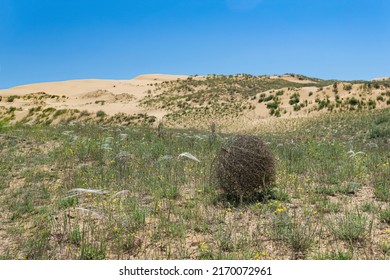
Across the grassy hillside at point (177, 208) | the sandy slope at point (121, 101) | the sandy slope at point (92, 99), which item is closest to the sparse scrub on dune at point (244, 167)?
the grassy hillside at point (177, 208)

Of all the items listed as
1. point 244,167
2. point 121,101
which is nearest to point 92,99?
point 121,101

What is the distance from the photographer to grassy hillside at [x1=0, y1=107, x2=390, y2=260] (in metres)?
4.03

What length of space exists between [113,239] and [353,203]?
3852mm

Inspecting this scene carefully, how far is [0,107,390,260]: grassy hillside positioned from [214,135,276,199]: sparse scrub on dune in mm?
225

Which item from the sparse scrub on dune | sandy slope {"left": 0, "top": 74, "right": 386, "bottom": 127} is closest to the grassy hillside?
the sparse scrub on dune

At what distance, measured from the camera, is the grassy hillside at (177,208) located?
403 cm

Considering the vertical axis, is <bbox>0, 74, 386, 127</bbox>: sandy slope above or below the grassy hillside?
above

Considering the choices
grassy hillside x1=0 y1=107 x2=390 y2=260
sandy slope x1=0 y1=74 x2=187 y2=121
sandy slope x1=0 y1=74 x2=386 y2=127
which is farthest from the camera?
sandy slope x1=0 y1=74 x2=187 y2=121

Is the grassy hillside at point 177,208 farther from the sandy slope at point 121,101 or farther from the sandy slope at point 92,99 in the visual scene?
the sandy slope at point 92,99

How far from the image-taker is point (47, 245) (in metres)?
4.12

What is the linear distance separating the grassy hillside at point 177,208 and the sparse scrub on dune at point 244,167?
0.22m

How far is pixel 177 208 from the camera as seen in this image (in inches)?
207

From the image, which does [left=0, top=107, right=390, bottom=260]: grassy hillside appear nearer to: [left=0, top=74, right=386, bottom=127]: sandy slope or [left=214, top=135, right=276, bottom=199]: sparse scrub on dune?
[left=214, top=135, right=276, bottom=199]: sparse scrub on dune

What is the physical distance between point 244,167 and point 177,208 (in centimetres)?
129
